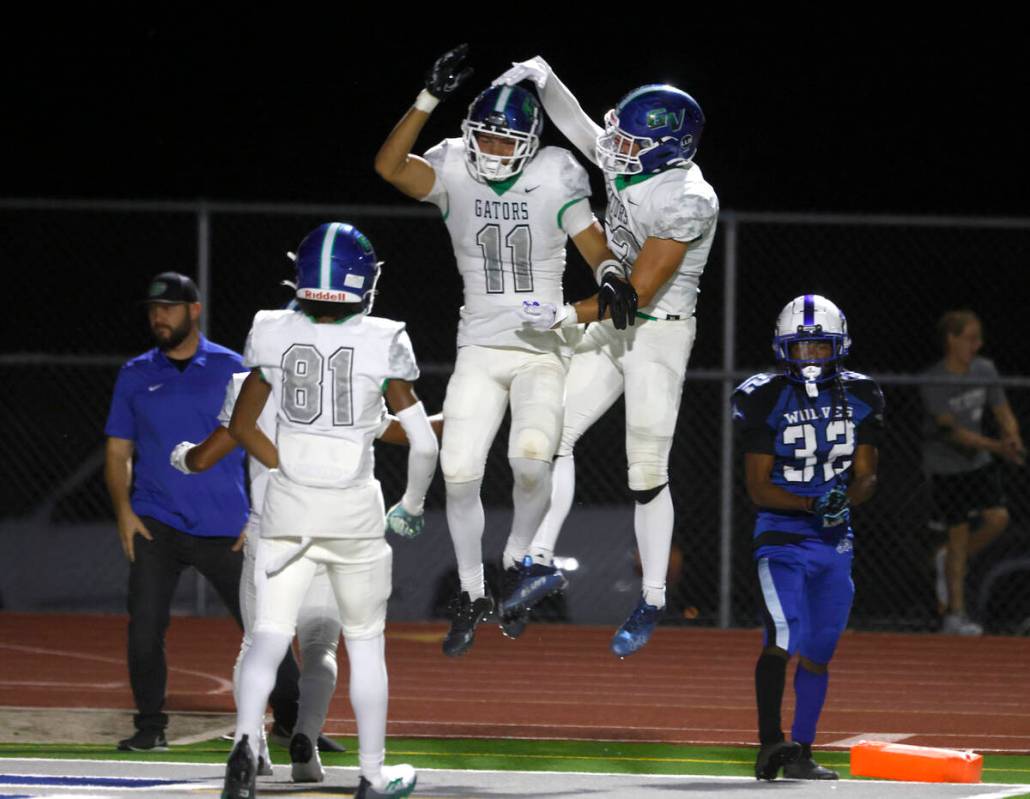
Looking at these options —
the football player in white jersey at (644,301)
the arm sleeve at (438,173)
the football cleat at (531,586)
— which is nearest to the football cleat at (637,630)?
the football player in white jersey at (644,301)

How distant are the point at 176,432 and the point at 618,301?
269 cm

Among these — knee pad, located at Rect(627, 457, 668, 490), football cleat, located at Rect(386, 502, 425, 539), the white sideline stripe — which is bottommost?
the white sideline stripe

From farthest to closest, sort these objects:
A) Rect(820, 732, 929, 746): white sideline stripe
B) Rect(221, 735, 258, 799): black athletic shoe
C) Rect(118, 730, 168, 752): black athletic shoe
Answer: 1. Rect(820, 732, 929, 746): white sideline stripe
2. Rect(118, 730, 168, 752): black athletic shoe
3. Rect(221, 735, 258, 799): black athletic shoe

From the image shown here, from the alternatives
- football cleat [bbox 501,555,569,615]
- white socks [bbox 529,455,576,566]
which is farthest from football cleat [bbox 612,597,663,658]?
white socks [bbox 529,455,576,566]

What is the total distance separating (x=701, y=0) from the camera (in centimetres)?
1950

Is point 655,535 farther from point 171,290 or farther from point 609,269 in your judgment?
point 171,290

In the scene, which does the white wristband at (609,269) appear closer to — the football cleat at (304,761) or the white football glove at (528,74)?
the white football glove at (528,74)

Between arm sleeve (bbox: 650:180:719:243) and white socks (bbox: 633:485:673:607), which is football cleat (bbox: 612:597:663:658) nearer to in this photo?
white socks (bbox: 633:485:673:607)

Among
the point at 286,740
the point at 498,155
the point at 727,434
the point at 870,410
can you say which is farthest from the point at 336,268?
the point at 727,434

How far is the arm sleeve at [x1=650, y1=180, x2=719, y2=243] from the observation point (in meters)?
8.34

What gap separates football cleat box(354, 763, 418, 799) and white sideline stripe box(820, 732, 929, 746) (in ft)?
10.9

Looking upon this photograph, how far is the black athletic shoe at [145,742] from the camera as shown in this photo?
939 centimetres

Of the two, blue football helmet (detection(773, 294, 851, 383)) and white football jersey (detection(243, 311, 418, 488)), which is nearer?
white football jersey (detection(243, 311, 418, 488))

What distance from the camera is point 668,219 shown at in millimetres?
8336
